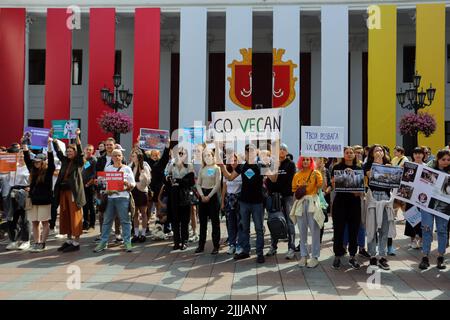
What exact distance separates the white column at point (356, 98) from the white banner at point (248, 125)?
1600cm

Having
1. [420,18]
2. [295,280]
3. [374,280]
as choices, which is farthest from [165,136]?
[420,18]

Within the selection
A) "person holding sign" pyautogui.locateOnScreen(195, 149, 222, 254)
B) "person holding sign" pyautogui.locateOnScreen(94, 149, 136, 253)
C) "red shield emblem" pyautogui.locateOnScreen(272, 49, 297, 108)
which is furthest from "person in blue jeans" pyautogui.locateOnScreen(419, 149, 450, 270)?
"red shield emblem" pyautogui.locateOnScreen(272, 49, 297, 108)

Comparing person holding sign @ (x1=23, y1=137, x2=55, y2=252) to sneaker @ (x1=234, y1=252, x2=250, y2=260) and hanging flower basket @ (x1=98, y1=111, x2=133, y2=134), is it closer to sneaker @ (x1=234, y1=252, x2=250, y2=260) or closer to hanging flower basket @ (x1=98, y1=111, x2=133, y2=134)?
sneaker @ (x1=234, y1=252, x2=250, y2=260)

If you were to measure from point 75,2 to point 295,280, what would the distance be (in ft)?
65.4

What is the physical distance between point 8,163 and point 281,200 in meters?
5.31

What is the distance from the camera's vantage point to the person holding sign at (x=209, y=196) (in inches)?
308

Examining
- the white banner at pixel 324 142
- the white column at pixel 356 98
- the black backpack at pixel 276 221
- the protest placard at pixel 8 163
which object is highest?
the white column at pixel 356 98

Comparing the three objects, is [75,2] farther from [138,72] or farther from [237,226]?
[237,226]

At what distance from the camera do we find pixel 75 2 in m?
21.5

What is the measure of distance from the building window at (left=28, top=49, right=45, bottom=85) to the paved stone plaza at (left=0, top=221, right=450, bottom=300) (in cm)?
1826

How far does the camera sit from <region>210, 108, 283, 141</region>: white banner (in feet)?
24.8

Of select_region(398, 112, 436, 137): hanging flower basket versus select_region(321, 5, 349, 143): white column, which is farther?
select_region(321, 5, 349, 143): white column

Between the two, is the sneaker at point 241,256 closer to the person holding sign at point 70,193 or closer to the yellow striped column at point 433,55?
the person holding sign at point 70,193

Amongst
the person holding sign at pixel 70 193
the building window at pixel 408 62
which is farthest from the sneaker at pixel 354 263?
the building window at pixel 408 62
